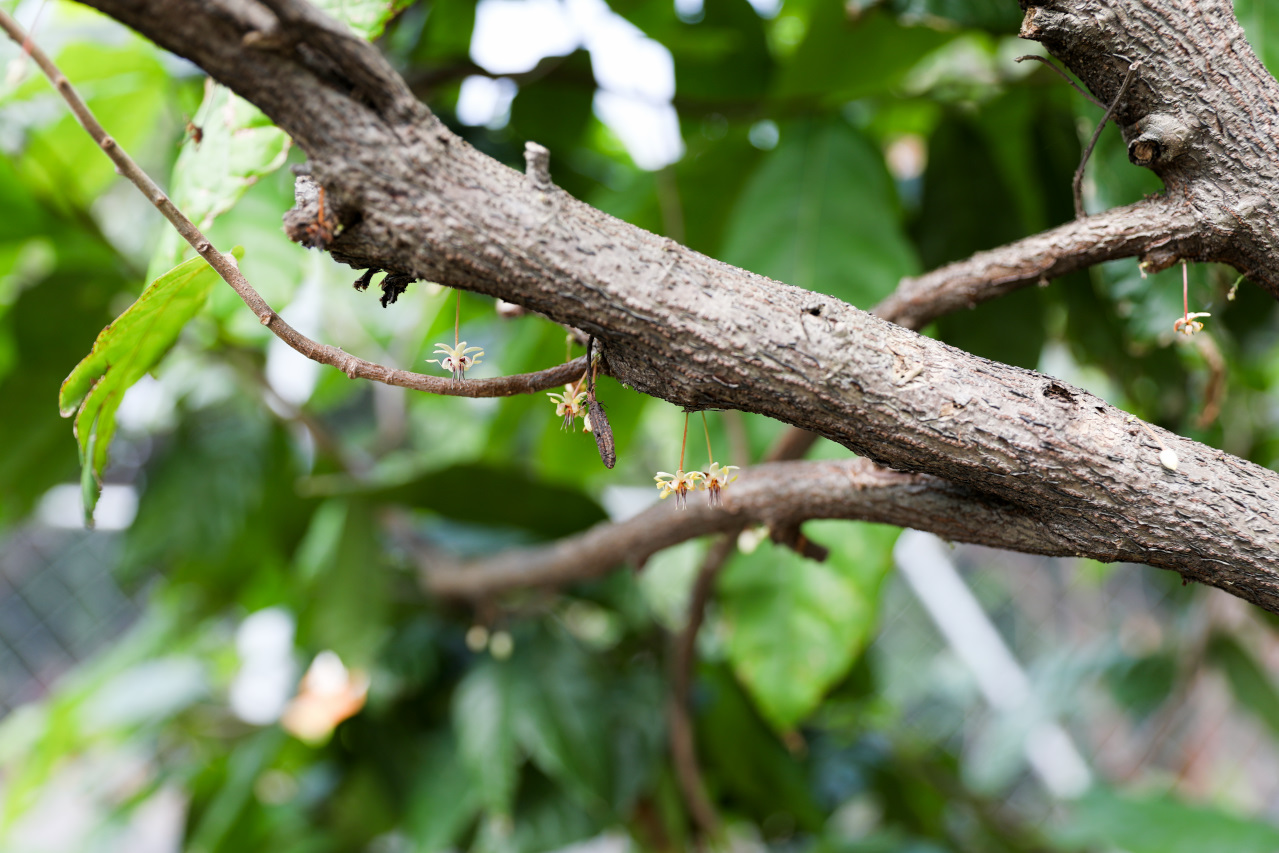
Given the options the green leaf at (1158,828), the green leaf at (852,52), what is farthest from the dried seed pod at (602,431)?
the green leaf at (1158,828)

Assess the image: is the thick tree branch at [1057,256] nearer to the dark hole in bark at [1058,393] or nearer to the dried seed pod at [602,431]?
the dark hole in bark at [1058,393]

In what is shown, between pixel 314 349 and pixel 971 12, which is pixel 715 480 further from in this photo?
pixel 971 12

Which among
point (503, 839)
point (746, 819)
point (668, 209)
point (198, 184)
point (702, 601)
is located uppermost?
point (198, 184)

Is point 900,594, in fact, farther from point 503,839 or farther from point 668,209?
point 668,209

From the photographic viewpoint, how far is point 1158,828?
0.81 meters

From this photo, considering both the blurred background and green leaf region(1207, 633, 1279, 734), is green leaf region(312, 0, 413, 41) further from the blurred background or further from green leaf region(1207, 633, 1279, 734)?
green leaf region(1207, 633, 1279, 734)

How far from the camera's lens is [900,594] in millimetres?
1647

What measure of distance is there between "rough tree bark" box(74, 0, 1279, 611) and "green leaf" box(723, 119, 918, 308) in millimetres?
281

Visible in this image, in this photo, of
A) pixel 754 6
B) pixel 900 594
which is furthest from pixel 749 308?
pixel 900 594

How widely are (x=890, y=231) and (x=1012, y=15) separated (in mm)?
149

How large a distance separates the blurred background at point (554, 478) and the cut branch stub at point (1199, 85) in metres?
0.12

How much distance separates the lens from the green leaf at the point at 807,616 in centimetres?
55

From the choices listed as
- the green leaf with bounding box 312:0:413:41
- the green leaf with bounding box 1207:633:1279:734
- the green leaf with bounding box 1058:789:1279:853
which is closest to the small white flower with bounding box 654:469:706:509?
the green leaf with bounding box 312:0:413:41

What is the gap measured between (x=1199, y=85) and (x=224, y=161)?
372 millimetres
